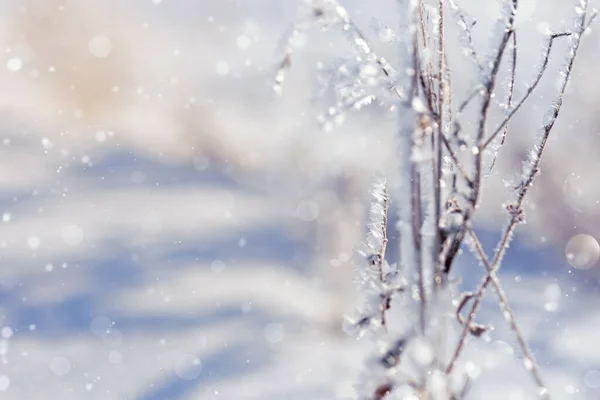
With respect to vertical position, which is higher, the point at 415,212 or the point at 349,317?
the point at 415,212

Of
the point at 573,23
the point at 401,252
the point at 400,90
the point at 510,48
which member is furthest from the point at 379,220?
the point at 573,23

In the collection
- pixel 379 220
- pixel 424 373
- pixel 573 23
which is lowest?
pixel 424 373

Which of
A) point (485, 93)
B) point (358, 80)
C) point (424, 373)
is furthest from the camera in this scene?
point (358, 80)

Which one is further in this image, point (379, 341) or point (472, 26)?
point (472, 26)

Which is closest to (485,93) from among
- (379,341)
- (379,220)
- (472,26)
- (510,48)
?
(510,48)

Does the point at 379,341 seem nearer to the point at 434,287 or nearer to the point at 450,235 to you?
the point at 434,287

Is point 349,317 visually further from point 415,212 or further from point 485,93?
point 485,93

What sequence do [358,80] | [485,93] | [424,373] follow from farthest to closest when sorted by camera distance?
[358,80] → [485,93] → [424,373]
